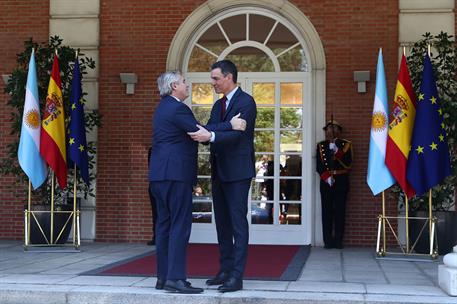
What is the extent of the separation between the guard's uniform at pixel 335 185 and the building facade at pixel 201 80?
35 cm

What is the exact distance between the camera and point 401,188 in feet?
28.3

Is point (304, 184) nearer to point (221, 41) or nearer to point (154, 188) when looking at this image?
point (221, 41)

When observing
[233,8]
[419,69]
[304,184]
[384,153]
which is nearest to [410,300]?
[384,153]

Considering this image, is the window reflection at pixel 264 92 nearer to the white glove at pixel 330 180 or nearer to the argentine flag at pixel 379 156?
the white glove at pixel 330 180

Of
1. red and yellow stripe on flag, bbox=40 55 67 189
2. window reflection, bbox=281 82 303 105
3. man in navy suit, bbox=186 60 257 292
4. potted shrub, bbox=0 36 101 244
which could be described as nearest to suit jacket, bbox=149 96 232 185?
man in navy suit, bbox=186 60 257 292

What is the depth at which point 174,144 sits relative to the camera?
5711mm

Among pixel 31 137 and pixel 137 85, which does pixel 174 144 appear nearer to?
pixel 31 137

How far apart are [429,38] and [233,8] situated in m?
3.20

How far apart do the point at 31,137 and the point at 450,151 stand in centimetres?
565

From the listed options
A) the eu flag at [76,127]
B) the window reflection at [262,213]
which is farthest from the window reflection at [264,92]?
the eu flag at [76,127]

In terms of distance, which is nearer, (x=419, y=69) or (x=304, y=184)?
(x=419, y=69)

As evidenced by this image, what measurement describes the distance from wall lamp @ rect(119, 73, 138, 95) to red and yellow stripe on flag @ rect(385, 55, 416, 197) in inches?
169

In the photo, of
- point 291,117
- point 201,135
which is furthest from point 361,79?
point 201,135

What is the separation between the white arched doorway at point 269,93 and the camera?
10680 millimetres
